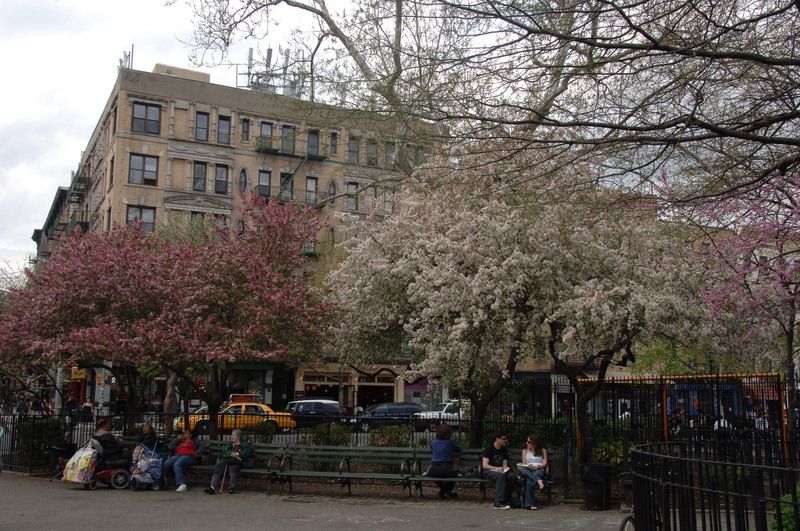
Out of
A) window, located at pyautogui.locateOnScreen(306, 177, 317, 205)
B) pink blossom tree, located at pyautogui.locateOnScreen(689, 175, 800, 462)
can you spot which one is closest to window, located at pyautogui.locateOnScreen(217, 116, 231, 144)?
window, located at pyautogui.locateOnScreen(306, 177, 317, 205)

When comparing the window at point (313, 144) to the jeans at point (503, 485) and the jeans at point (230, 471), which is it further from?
the jeans at point (503, 485)

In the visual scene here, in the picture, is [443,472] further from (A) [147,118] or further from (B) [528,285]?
(A) [147,118]

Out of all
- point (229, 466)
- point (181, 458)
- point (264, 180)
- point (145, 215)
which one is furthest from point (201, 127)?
point (229, 466)

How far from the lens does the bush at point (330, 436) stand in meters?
18.6

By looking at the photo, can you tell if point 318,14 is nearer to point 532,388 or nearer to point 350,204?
point 532,388

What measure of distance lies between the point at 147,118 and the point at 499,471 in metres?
38.2

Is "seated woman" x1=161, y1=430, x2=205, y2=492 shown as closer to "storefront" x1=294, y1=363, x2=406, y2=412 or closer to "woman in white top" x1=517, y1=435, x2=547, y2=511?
"woman in white top" x1=517, y1=435, x2=547, y2=511

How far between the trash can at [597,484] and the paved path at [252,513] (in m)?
0.29

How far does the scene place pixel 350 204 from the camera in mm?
48031

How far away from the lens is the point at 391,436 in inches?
713

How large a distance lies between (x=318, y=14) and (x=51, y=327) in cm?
1029

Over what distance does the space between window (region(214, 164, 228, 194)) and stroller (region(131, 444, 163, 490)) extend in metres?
33.8

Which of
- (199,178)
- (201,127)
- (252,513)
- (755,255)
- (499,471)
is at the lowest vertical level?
(252,513)

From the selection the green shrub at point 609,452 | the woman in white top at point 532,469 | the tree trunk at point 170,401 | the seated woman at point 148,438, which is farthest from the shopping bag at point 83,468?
the green shrub at point 609,452
